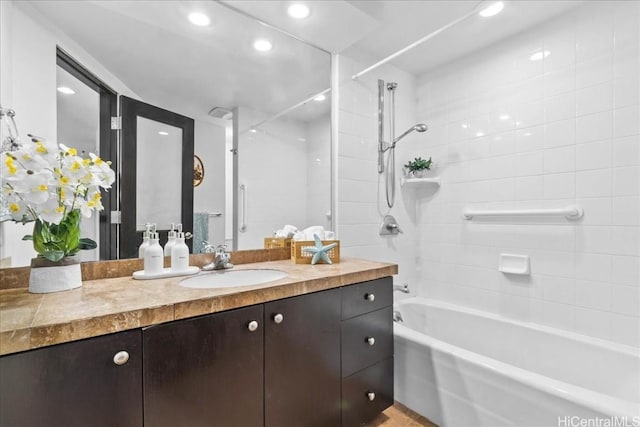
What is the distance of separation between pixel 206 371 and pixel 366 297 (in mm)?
784

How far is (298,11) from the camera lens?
1.66 m

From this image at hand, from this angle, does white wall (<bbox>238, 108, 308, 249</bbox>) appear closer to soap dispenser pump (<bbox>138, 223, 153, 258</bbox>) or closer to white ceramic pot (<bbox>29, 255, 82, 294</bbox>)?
soap dispenser pump (<bbox>138, 223, 153, 258</bbox>)

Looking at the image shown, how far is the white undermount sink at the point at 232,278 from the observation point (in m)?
1.36

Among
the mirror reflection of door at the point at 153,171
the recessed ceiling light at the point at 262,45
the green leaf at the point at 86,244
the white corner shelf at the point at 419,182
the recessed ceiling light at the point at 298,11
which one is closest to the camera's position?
the green leaf at the point at 86,244

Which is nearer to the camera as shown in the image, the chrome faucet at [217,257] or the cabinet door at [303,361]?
the cabinet door at [303,361]

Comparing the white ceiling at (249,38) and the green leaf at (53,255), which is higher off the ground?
the white ceiling at (249,38)

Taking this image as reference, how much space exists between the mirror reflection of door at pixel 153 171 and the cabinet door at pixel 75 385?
621 mm

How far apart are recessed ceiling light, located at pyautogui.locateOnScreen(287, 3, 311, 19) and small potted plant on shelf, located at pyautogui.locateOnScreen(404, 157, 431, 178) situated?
136 cm

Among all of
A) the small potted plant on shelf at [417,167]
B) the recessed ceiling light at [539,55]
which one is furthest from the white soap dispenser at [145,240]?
the recessed ceiling light at [539,55]

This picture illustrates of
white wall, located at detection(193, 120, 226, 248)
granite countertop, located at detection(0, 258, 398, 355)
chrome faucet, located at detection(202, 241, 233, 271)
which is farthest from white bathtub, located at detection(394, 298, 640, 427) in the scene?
white wall, located at detection(193, 120, 226, 248)

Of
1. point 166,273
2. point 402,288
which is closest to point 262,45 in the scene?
point 166,273

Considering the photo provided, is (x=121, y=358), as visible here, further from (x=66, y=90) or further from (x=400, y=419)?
(x=400, y=419)

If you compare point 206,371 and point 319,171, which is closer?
point 206,371

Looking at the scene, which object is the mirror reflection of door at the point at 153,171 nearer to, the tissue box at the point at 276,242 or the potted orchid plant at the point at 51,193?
the potted orchid plant at the point at 51,193
